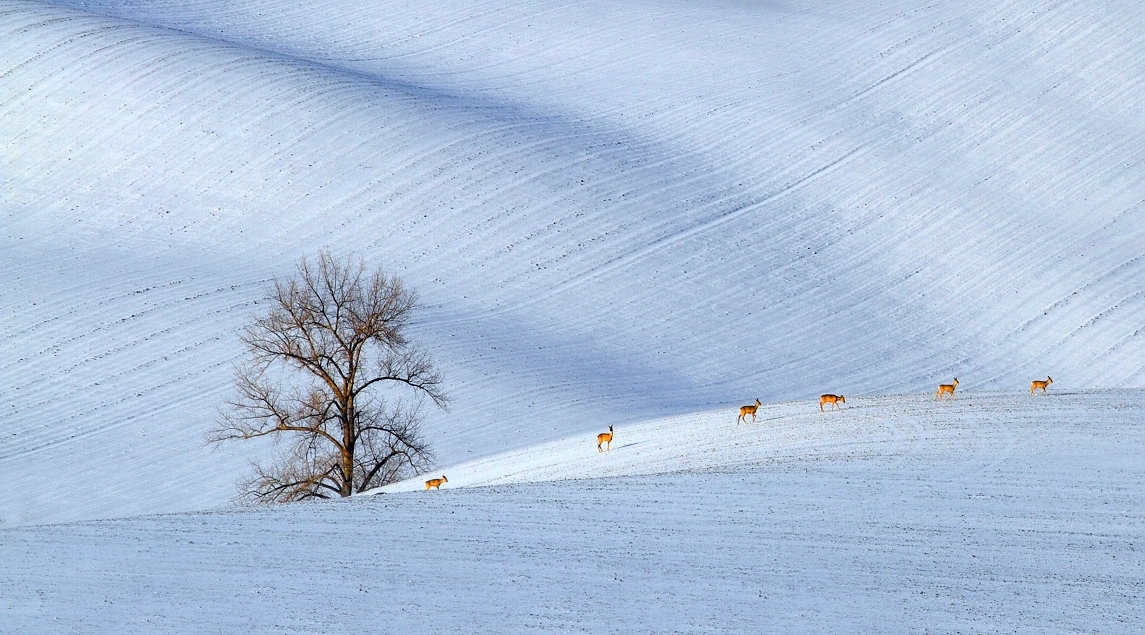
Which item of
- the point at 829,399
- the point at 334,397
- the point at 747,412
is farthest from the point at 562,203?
the point at 829,399

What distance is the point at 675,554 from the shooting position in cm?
1509

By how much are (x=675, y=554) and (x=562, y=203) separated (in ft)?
84.1

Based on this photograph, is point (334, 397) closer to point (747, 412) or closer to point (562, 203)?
point (747, 412)

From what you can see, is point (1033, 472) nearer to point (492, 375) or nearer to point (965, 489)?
point (965, 489)

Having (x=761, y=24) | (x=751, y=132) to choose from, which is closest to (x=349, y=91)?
(x=751, y=132)

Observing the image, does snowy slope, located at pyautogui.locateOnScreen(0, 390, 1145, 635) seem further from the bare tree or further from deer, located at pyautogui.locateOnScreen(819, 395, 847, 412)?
the bare tree

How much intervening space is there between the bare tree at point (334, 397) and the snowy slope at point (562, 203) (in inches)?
33.2

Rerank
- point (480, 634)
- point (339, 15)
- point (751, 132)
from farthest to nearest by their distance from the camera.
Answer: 1. point (339, 15)
2. point (751, 132)
3. point (480, 634)

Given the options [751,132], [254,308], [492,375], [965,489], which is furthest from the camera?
[751,132]

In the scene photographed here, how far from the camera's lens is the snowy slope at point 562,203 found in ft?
104

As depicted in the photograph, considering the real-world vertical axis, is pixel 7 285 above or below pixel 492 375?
above

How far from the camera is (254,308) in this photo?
34.6m

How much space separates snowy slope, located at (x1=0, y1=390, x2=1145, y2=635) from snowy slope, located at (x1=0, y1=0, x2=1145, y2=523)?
10699 mm

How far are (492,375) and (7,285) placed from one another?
Answer: 13733 mm
